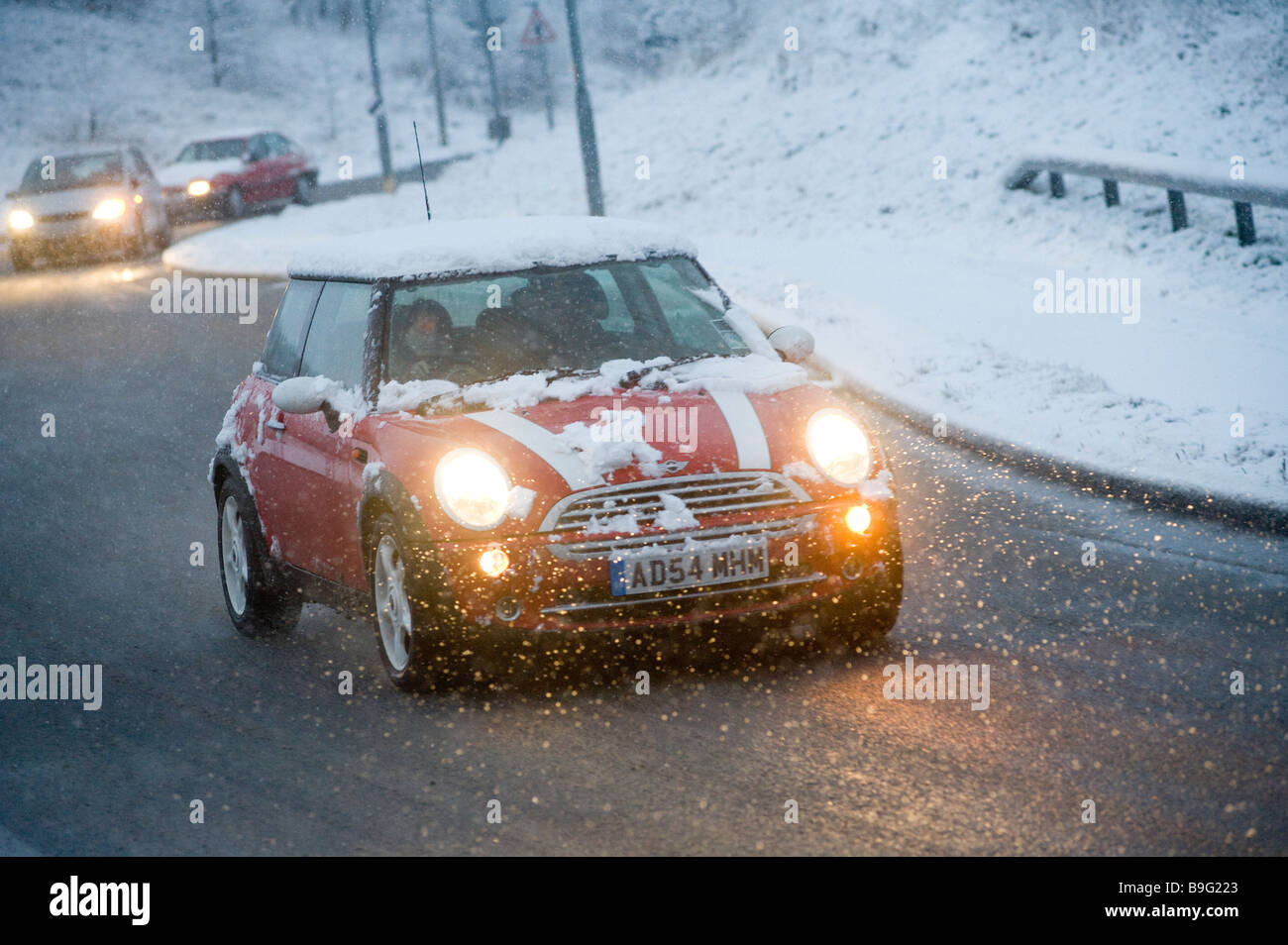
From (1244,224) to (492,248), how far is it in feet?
31.9

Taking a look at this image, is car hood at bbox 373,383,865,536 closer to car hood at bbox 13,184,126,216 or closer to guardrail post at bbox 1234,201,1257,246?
guardrail post at bbox 1234,201,1257,246

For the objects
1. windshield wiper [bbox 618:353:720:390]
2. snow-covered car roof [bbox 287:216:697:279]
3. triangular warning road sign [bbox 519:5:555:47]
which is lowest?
windshield wiper [bbox 618:353:720:390]

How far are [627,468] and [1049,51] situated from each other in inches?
798

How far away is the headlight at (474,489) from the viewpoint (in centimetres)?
569

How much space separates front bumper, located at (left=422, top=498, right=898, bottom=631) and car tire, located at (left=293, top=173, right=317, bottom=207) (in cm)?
2884

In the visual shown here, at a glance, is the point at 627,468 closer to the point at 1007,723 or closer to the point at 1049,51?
the point at 1007,723

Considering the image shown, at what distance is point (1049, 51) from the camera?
24.1 metres

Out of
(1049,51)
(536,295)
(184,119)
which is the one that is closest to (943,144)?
(1049,51)

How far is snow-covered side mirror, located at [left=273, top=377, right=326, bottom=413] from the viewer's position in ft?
21.3

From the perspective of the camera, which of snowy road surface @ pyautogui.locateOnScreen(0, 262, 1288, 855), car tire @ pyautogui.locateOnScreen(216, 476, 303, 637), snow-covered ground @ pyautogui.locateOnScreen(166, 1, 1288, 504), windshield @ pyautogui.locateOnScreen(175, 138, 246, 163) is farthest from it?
windshield @ pyautogui.locateOnScreen(175, 138, 246, 163)

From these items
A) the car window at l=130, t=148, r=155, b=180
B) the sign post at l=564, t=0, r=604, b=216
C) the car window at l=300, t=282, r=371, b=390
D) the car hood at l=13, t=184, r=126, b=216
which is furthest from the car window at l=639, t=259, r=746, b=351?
the car window at l=130, t=148, r=155, b=180
